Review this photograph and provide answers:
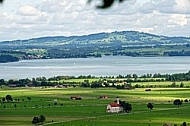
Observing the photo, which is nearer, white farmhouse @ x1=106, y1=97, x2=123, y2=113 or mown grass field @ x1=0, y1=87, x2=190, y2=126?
mown grass field @ x1=0, y1=87, x2=190, y2=126

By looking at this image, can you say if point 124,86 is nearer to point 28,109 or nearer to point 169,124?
point 28,109

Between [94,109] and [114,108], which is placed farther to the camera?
[94,109]

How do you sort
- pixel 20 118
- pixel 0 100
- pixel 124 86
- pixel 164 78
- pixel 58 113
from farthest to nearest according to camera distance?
pixel 164 78 → pixel 124 86 → pixel 0 100 → pixel 58 113 → pixel 20 118

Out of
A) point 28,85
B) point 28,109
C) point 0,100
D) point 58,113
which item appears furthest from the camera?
point 28,85

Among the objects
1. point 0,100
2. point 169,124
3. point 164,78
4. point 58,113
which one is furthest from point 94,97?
point 164,78

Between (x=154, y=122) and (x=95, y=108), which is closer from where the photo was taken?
(x=154, y=122)

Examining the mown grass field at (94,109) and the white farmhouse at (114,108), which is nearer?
Answer: the mown grass field at (94,109)

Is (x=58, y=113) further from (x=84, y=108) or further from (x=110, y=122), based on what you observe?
(x=110, y=122)
